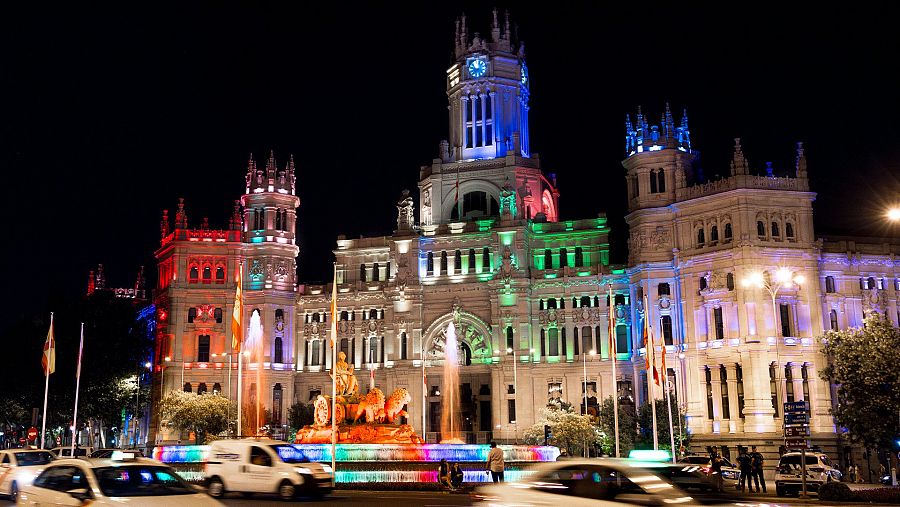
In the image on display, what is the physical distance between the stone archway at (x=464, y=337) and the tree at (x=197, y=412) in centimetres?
2132

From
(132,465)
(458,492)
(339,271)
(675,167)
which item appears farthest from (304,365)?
(132,465)

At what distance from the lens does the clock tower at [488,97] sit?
103562mm

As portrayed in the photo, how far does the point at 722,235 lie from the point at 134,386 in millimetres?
60870

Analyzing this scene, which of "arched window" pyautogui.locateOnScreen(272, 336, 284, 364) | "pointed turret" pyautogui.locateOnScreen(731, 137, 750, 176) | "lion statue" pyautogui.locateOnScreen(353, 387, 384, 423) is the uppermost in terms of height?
"pointed turret" pyautogui.locateOnScreen(731, 137, 750, 176)

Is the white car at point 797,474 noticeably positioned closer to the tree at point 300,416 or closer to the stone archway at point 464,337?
the stone archway at point 464,337

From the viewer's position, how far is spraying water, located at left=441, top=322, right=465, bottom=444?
299 feet

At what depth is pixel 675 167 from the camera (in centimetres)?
8319

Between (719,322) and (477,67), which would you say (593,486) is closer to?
(719,322)

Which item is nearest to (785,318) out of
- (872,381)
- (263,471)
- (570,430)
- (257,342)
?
(570,430)

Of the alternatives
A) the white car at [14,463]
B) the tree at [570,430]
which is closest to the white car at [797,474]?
the tree at [570,430]

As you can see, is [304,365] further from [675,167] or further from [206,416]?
[675,167]

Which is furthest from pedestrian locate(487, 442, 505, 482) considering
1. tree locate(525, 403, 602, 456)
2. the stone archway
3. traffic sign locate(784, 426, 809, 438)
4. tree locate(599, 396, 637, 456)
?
the stone archway

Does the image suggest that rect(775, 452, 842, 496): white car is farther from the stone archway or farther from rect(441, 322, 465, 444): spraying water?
rect(441, 322, 465, 444): spraying water

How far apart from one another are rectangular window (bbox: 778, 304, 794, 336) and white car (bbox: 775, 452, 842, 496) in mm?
28611
